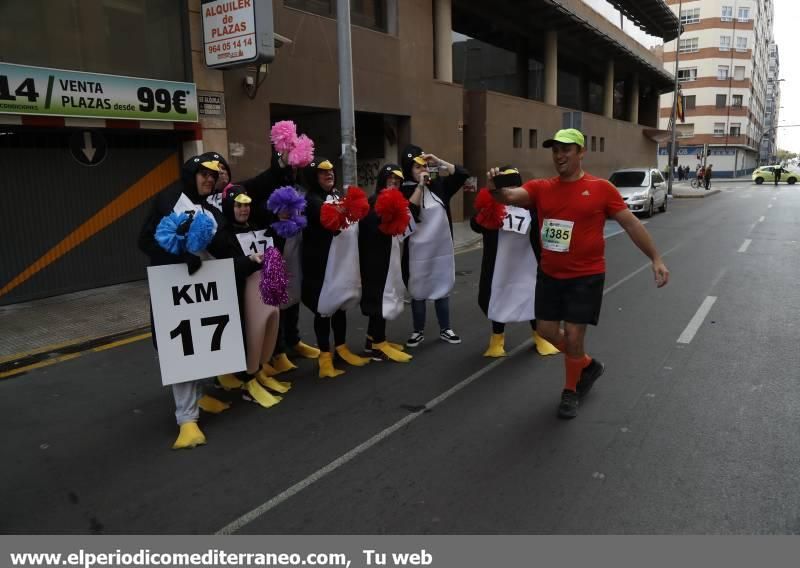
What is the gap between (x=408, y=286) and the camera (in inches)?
245

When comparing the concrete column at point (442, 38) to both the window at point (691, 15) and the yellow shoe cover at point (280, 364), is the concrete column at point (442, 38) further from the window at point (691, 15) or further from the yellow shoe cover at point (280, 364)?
the window at point (691, 15)

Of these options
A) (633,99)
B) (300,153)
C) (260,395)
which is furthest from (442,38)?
(633,99)

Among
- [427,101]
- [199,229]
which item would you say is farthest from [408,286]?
[427,101]

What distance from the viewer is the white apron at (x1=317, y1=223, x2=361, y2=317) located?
5.41m

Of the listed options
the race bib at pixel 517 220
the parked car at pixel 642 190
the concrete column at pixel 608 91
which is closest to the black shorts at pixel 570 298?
the race bib at pixel 517 220

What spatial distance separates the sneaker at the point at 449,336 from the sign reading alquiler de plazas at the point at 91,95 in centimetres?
597

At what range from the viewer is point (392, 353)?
19.5 ft

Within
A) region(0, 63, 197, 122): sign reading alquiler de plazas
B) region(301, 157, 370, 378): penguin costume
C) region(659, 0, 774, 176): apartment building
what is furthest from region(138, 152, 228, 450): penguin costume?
region(659, 0, 774, 176): apartment building

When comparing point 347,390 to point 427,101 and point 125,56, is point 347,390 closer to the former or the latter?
point 125,56

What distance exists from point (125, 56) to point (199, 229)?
7.07 m

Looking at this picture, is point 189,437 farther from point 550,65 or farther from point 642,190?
point 550,65

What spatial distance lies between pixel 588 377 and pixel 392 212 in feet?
7.06

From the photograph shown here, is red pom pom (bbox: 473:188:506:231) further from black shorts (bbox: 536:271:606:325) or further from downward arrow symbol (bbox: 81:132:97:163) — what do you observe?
downward arrow symbol (bbox: 81:132:97:163)

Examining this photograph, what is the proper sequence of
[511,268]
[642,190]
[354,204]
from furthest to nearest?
[642,190] < [511,268] < [354,204]
